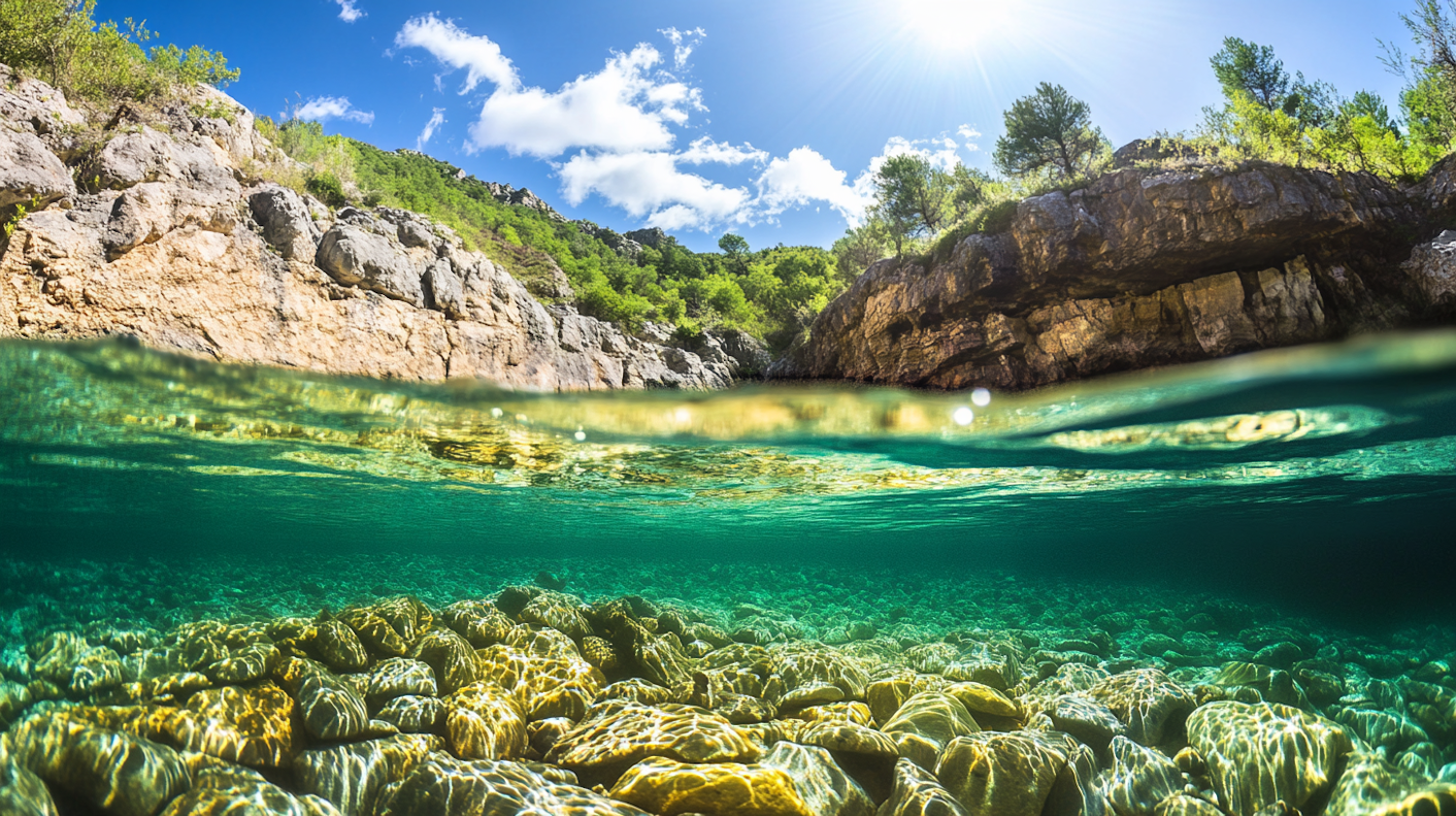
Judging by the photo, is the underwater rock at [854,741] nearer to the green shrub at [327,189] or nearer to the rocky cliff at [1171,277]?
the rocky cliff at [1171,277]

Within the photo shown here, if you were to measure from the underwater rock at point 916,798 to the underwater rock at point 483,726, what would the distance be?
4.05 metres

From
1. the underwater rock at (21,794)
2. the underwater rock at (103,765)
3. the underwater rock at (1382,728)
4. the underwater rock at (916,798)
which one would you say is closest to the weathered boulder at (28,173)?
the underwater rock at (103,765)

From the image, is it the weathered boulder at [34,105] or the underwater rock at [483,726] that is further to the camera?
the weathered boulder at [34,105]

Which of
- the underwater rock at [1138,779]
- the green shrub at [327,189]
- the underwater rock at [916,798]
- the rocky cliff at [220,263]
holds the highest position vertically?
the green shrub at [327,189]

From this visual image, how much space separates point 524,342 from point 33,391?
10.1m

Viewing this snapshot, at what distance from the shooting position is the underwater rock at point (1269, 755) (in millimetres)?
5793

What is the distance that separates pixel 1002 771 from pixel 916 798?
1.19 metres

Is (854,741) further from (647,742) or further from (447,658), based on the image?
(447,658)

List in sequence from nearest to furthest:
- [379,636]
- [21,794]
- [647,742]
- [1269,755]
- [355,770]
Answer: [21,794] < [355,770] < [647,742] < [1269,755] < [379,636]

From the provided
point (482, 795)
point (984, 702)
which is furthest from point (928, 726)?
point (482, 795)

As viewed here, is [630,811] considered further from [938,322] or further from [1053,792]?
[938,322]

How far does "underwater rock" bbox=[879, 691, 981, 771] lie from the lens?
19.6 feet

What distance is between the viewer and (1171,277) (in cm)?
1550

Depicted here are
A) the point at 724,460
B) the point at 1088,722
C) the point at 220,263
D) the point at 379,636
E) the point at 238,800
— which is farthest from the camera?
the point at 724,460
